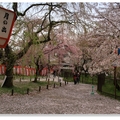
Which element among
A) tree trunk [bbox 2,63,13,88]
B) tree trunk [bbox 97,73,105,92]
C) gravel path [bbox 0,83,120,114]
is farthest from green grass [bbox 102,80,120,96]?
tree trunk [bbox 2,63,13,88]

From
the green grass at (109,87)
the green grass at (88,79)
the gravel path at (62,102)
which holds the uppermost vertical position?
the green grass at (88,79)

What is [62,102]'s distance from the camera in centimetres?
362

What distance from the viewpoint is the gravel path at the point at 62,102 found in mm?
3379

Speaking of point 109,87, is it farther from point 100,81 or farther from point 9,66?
point 9,66

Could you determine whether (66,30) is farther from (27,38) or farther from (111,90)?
(111,90)

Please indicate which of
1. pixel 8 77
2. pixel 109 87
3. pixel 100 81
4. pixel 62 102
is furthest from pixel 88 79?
pixel 8 77

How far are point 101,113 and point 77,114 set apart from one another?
45 centimetres

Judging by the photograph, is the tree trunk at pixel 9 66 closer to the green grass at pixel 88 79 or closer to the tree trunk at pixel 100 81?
the green grass at pixel 88 79

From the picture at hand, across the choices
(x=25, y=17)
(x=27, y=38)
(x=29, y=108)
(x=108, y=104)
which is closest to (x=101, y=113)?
(x=108, y=104)

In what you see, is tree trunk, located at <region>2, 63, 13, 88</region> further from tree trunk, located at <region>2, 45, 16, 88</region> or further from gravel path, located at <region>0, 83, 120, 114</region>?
gravel path, located at <region>0, 83, 120, 114</region>

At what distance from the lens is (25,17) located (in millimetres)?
3990

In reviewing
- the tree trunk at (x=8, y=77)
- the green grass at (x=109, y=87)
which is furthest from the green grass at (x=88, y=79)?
the tree trunk at (x=8, y=77)

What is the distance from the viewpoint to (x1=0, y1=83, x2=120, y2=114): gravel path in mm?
3379

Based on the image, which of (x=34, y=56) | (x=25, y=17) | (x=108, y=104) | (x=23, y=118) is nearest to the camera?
(x=23, y=118)
